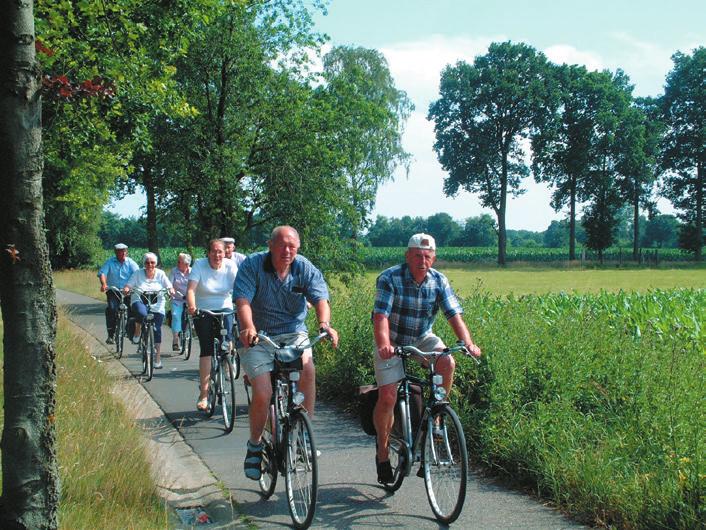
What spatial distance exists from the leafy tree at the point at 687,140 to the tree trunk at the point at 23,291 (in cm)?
7228

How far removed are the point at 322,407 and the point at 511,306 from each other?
10.5ft

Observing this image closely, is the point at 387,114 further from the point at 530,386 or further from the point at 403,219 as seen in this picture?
the point at 403,219

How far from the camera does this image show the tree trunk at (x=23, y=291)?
3.63m

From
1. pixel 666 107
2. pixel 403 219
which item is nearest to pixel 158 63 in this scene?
pixel 666 107

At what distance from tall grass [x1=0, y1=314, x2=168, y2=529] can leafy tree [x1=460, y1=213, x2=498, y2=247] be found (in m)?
93.8

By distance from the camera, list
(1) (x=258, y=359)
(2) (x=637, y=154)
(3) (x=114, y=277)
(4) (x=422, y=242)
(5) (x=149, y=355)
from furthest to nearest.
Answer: (2) (x=637, y=154) → (3) (x=114, y=277) → (5) (x=149, y=355) → (1) (x=258, y=359) → (4) (x=422, y=242)

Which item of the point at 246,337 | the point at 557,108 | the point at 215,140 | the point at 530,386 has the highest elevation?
the point at 557,108

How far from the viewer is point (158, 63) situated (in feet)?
55.9

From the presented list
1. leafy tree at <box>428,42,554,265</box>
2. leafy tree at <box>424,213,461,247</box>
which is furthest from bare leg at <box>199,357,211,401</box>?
leafy tree at <box>424,213,461,247</box>

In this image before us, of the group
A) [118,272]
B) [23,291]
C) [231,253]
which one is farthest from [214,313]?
[118,272]

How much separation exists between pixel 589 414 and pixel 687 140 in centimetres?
7215

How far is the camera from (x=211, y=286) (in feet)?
29.1

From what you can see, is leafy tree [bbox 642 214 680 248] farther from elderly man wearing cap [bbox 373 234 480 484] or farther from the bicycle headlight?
the bicycle headlight

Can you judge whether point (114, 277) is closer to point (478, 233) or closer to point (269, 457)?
point (269, 457)
